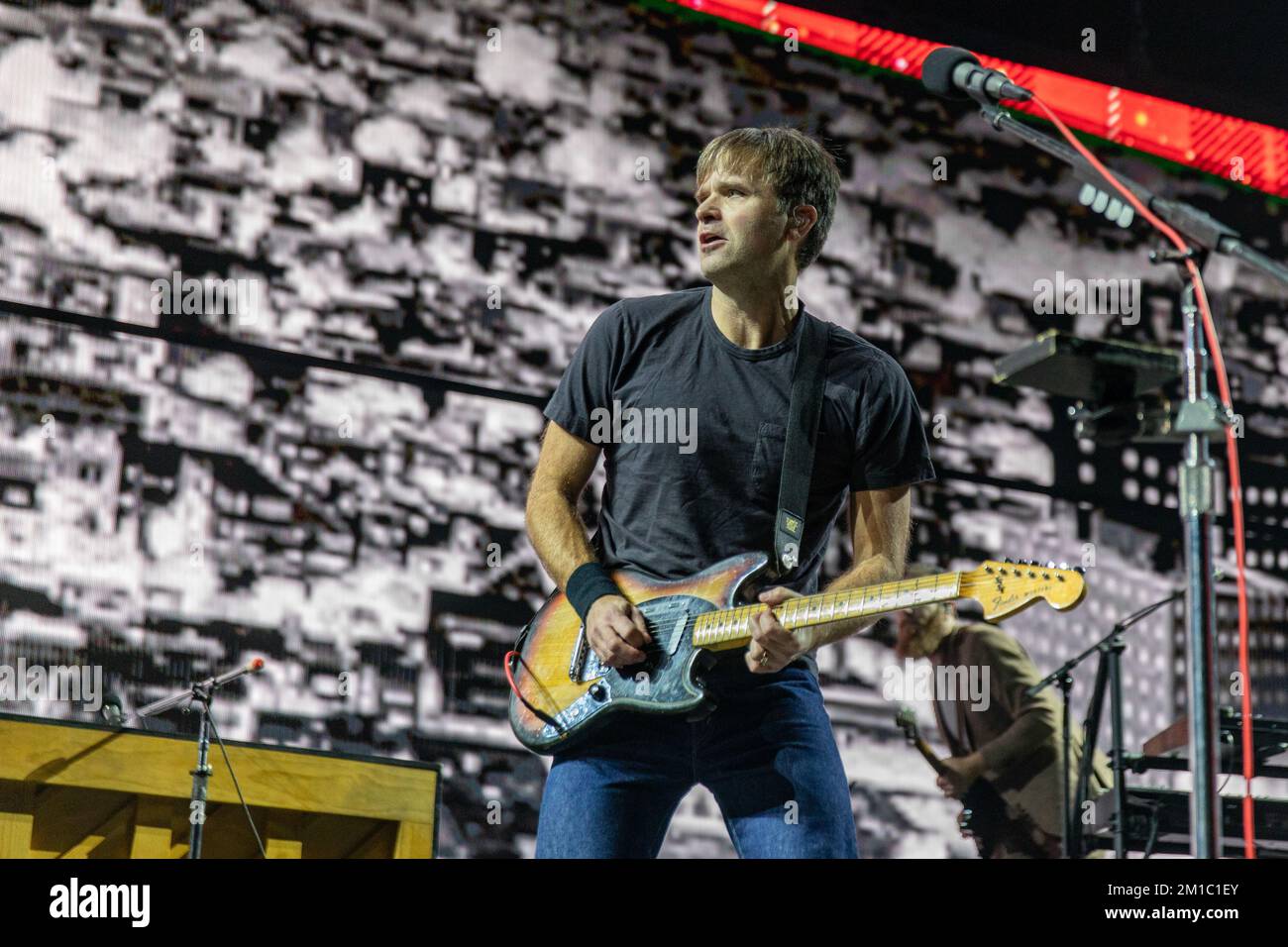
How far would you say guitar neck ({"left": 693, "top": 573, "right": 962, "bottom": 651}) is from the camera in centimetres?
239

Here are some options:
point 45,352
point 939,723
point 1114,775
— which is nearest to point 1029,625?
point 939,723

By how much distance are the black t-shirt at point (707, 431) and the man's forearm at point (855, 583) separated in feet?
0.24

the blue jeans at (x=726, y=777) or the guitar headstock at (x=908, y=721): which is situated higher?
the guitar headstock at (x=908, y=721)

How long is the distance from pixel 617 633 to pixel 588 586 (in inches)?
4.6

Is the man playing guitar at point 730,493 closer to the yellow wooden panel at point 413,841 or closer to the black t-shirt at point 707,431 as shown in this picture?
the black t-shirt at point 707,431

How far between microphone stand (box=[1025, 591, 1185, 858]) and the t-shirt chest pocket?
221 centimetres

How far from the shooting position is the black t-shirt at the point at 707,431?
8.14ft

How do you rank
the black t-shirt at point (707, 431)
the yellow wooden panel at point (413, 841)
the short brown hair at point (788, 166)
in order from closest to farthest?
the black t-shirt at point (707, 431) < the short brown hair at point (788, 166) < the yellow wooden panel at point (413, 841)

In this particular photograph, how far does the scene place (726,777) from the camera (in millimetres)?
2330

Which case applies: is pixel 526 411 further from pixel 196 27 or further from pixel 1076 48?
pixel 1076 48

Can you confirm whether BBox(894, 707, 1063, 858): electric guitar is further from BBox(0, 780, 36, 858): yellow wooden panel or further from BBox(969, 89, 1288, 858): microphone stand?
BBox(0, 780, 36, 858): yellow wooden panel

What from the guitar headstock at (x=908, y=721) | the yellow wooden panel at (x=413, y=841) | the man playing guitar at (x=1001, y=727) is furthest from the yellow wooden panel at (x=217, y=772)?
the man playing guitar at (x=1001, y=727)

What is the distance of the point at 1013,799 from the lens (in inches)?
189

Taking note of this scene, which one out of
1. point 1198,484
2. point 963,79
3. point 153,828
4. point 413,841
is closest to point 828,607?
point 1198,484
